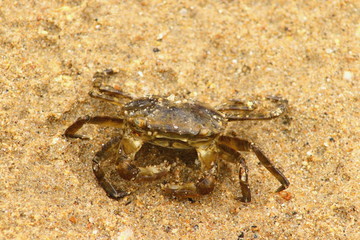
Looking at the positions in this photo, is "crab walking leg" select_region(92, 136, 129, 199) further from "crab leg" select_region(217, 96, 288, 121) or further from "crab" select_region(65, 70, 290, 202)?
"crab leg" select_region(217, 96, 288, 121)

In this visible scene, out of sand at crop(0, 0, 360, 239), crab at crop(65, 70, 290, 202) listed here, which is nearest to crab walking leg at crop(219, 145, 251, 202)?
crab at crop(65, 70, 290, 202)

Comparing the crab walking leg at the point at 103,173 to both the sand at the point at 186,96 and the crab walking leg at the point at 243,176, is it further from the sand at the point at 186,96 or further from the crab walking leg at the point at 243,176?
the crab walking leg at the point at 243,176

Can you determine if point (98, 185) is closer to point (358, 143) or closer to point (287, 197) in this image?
point (287, 197)

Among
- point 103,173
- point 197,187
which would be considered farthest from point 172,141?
point 103,173

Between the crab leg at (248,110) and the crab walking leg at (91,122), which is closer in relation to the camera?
the crab walking leg at (91,122)

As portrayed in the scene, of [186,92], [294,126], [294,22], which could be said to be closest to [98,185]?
[186,92]

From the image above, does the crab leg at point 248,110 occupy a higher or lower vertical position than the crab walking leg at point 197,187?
higher

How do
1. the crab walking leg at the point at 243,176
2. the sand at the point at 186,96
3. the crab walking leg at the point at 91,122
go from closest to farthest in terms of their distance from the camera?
the sand at the point at 186,96 → the crab walking leg at the point at 243,176 → the crab walking leg at the point at 91,122

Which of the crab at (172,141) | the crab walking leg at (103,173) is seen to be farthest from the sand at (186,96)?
the crab at (172,141)
